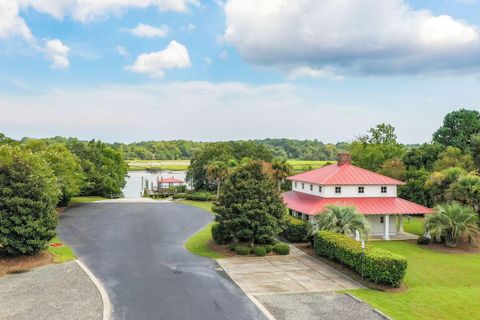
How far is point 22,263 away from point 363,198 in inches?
1118

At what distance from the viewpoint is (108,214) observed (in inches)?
2015

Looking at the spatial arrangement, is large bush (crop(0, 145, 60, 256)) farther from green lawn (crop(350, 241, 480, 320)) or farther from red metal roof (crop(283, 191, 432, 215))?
green lawn (crop(350, 241, 480, 320))

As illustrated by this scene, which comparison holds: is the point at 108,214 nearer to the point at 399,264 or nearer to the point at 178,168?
the point at 399,264

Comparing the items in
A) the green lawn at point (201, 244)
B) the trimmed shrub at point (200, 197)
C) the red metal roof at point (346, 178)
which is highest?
the red metal roof at point (346, 178)

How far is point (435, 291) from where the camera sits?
23312mm

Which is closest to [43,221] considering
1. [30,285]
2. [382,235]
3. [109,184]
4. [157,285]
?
[30,285]

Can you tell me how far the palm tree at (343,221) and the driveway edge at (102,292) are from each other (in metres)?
16.4

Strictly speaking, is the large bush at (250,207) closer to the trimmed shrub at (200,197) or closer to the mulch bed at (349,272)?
the mulch bed at (349,272)

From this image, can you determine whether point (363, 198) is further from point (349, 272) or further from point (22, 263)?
point (22, 263)

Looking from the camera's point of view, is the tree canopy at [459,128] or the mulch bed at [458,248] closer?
the mulch bed at [458,248]

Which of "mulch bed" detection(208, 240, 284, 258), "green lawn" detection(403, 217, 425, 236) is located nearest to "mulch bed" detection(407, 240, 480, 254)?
"green lawn" detection(403, 217, 425, 236)

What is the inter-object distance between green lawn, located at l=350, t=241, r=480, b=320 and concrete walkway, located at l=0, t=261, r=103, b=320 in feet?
45.6

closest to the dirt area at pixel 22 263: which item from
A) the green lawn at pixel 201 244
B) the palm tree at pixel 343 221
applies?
the green lawn at pixel 201 244

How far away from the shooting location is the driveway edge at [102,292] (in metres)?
19.0
